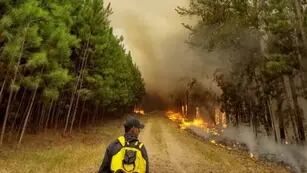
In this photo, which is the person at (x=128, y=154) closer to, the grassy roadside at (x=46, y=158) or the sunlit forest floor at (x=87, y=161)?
the sunlit forest floor at (x=87, y=161)

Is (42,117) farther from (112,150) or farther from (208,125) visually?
(208,125)

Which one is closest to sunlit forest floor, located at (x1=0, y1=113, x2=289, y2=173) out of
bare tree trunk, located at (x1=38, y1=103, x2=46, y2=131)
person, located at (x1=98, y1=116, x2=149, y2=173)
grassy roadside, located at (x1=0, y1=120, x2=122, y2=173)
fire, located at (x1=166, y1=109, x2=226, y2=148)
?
grassy roadside, located at (x1=0, y1=120, x2=122, y2=173)

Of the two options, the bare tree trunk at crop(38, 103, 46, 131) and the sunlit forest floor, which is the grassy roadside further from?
the bare tree trunk at crop(38, 103, 46, 131)

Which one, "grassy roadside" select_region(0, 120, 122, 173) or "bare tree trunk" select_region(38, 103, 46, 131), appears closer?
"grassy roadside" select_region(0, 120, 122, 173)

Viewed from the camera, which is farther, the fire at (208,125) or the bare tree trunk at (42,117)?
the fire at (208,125)

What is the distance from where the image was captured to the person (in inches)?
237

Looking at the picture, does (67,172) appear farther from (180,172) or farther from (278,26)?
(278,26)

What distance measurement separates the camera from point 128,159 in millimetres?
6000

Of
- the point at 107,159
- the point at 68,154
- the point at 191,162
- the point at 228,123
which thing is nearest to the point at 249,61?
the point at 191,162

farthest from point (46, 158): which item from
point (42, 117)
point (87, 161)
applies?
point (42, 117)

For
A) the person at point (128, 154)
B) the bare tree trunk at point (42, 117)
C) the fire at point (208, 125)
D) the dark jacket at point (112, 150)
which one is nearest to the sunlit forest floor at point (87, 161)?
the bare tree trunk at point (42, 117)

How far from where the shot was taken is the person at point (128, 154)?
6.02 metres

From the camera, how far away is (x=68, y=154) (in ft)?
83.6

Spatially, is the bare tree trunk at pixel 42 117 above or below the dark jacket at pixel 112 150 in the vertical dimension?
above
